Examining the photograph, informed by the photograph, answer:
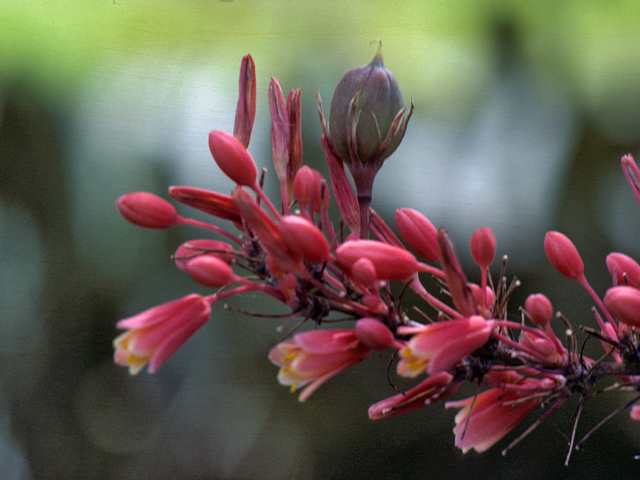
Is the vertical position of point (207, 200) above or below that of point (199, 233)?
above

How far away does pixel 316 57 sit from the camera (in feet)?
1.85

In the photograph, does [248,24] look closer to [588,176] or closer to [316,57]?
[316,57]

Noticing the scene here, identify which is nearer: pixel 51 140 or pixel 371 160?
pixel 371 160

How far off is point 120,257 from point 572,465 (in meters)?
0.49

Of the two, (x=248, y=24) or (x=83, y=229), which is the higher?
(x=248, y=24)

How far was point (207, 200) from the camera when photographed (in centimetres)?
16

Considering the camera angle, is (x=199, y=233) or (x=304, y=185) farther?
(x=199, y=233)

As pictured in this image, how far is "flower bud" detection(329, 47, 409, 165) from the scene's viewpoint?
18cm

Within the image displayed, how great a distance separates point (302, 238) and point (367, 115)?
6cm

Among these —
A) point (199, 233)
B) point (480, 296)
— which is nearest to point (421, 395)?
point (480, 296)

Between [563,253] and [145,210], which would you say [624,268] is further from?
[145,210]

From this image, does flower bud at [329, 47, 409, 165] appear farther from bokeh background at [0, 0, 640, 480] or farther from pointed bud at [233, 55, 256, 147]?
bokeh background at [0, 0, 640, 480]

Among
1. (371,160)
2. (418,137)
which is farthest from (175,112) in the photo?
(371,160)

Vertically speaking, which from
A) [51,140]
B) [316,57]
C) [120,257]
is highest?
[316,57]
